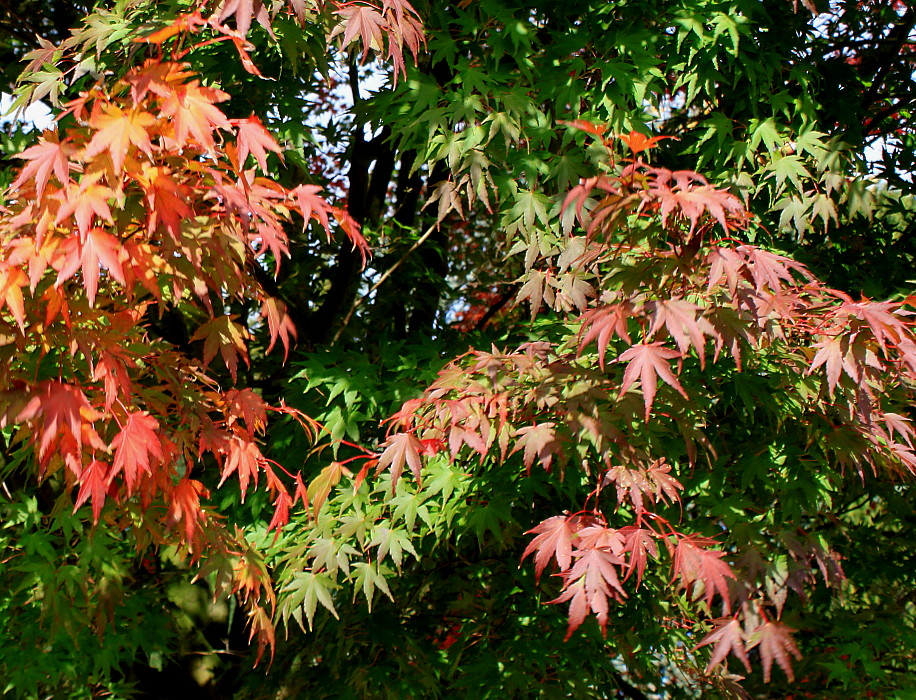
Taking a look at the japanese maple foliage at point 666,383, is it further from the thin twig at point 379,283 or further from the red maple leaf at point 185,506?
the thin twig at point 379,283

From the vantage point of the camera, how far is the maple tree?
202cm

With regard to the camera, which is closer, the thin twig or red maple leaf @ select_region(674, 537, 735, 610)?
red maple leaf @ select_region(674, 537, 735, 610)

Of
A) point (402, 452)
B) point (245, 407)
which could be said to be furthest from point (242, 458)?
point (402, 452)

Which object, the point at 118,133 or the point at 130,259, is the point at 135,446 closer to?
the point at 130,259

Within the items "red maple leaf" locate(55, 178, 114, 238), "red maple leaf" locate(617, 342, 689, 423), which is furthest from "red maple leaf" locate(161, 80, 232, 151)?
"red maple leaf" locate(617, 342, 689, 423)

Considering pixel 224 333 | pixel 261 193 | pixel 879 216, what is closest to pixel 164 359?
pixel 224 333

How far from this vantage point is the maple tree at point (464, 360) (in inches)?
79.6

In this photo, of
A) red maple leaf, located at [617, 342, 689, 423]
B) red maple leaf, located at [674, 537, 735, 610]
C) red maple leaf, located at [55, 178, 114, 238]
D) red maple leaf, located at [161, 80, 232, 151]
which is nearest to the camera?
red maple leaf, located at [55, 178, 114, 238]


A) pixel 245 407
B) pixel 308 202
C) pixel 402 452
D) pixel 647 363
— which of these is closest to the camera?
pixel 647 363

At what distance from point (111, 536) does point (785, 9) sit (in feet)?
11.7

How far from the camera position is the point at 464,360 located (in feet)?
10.3

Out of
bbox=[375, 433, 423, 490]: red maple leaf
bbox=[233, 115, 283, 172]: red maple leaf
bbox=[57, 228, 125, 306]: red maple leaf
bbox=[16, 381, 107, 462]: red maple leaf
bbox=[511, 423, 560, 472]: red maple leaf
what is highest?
bbox=[233, 115, 283, 172]: red maple leaf

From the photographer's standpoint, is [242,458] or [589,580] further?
[242,458]

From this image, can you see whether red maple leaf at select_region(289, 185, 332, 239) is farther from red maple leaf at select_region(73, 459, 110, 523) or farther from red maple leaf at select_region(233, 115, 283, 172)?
red maple leaf at select_region(73, 459, 110, 523)
